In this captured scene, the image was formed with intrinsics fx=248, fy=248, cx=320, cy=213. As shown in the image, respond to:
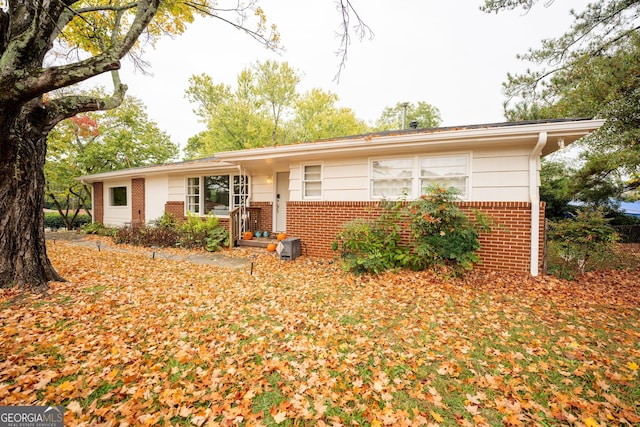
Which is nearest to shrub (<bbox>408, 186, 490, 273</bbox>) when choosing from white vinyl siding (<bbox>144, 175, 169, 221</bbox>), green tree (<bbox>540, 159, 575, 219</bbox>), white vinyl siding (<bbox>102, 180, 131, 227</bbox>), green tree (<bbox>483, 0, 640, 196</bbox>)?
green tree (<bbox>483, 0, 640, 196</bbox>)

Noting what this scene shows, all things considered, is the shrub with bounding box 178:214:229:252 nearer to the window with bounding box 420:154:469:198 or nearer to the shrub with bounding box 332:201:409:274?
the shrub with bounding box 332:201:409:274

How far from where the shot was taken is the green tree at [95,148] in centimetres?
1377

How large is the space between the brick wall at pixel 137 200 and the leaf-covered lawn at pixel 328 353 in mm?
8672

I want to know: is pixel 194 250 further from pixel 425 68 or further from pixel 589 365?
pixel 425 68

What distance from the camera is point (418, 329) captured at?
3377mm

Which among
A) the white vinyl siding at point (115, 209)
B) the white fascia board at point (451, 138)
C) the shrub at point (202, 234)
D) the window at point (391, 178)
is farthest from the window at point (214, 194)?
the window at point (391, 178)

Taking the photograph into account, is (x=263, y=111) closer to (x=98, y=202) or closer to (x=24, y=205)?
(x=98, y=202)

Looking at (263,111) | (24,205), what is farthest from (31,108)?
(263,111)

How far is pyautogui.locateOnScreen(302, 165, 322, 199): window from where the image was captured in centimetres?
755

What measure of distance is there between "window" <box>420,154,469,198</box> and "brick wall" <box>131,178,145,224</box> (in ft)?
42.2

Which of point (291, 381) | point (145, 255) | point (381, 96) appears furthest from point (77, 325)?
point (381, 96)

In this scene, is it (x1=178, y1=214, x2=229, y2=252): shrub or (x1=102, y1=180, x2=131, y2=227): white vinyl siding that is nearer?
(x1=178, y1=214, x2=229, y2=252): shrub

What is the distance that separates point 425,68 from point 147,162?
66.8 ft

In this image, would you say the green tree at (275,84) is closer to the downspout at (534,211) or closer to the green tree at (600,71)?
the green tree at (600,71)
